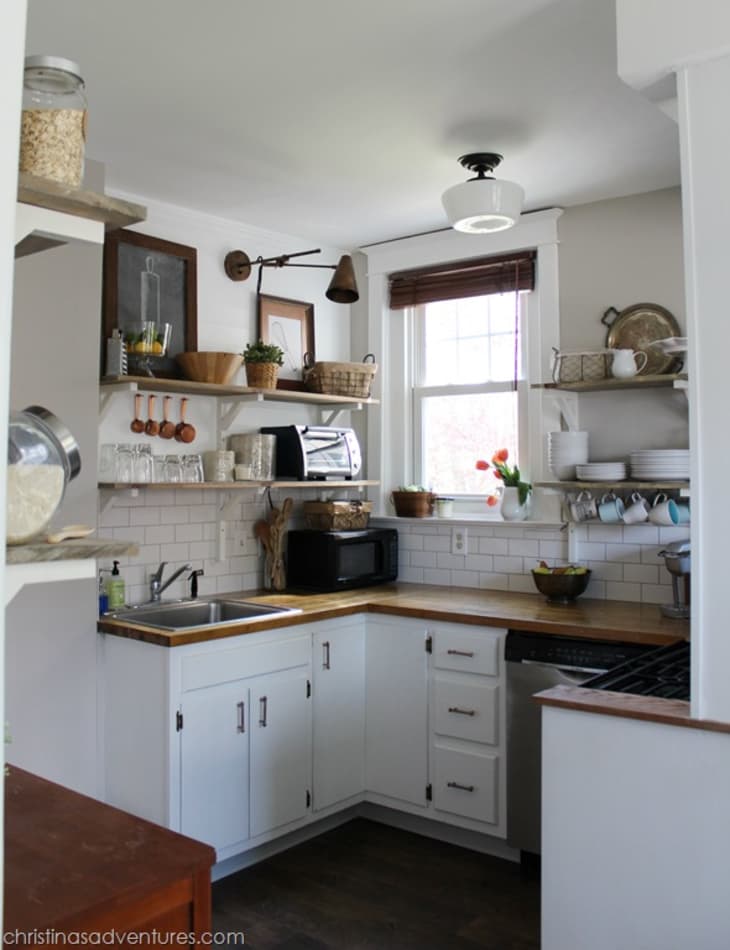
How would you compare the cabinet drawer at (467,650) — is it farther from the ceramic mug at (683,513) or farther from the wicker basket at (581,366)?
the wicker basket at (581,366)

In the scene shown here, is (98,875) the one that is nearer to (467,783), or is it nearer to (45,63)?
(45,63)

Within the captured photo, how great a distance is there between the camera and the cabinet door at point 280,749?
3.30 m

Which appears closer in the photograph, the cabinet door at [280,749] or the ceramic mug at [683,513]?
the cabinet door at [280,749]

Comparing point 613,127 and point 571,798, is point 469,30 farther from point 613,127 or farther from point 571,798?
point 571,798

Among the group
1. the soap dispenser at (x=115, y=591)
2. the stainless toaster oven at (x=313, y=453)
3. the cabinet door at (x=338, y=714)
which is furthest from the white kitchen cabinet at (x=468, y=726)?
the soap dispenser at (x=115, y=591)

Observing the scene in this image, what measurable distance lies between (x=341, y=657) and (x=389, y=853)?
780mm

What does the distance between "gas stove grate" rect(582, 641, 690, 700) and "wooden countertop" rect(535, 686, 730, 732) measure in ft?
0.32

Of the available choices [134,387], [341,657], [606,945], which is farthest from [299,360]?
[606,945]

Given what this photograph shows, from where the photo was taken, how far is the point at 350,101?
286cm

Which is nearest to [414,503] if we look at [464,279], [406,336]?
[406,336]

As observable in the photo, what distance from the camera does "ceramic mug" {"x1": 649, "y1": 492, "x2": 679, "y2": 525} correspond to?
347 cm

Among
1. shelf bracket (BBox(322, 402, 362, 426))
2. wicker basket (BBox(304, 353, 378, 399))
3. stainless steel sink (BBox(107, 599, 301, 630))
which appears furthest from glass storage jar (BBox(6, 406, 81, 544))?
shelf bracket (BBox(322, 402, 362, 426))

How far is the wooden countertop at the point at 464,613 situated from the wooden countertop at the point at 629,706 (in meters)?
1.01

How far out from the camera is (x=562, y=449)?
372 centimetres
